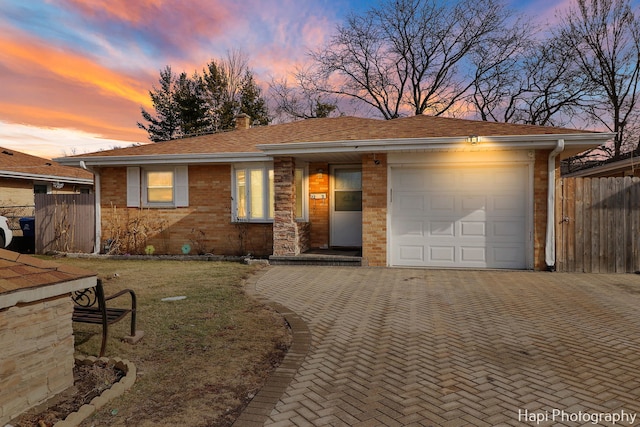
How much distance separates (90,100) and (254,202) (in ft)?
23.9

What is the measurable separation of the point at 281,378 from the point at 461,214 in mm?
7490

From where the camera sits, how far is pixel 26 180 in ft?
66.0

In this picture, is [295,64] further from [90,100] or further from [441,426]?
[441,426]

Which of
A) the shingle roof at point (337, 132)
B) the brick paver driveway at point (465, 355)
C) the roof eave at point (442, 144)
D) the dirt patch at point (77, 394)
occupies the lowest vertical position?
the brick paver driveway at point (465, 355)

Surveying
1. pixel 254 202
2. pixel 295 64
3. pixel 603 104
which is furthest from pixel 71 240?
pixel 603 104

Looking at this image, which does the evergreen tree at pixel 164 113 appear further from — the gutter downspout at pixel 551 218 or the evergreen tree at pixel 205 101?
the gutter downspout at pixel 551 218

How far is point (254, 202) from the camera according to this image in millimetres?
11961

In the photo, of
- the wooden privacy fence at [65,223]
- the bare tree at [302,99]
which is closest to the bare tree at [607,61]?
the bare tree at [302,99]

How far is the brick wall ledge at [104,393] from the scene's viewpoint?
2.70 metres

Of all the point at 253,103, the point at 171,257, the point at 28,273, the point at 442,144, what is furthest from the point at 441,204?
the point at 253,103

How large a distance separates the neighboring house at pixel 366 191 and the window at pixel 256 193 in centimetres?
3

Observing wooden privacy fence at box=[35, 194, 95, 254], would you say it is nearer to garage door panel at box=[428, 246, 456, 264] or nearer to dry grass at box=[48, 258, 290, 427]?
dry grass at box=[48, 258, 290, 427]

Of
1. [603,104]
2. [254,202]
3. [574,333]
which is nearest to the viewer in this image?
[574,333]

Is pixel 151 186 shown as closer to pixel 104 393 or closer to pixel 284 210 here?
pixel 284 210
